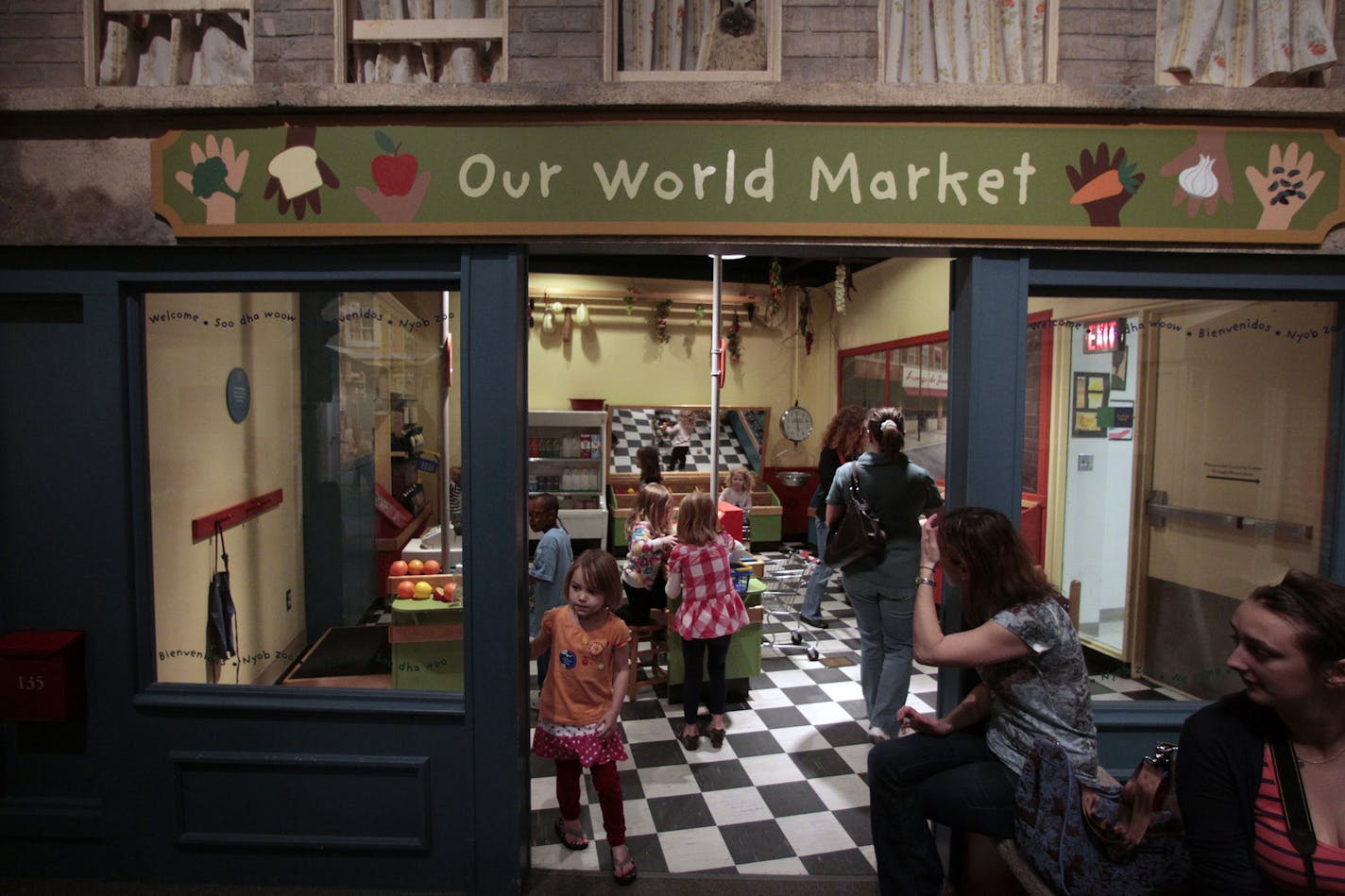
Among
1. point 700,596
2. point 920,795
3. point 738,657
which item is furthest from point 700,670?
point 920,795

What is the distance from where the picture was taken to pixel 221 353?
2.93 m

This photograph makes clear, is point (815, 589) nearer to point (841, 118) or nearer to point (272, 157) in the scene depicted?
point (841, 118)

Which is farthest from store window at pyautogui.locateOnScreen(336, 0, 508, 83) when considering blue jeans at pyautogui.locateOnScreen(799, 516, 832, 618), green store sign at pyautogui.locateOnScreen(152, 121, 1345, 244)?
blue jeans at pyautogui.locateOnScreen(799, 516, 832, 618)

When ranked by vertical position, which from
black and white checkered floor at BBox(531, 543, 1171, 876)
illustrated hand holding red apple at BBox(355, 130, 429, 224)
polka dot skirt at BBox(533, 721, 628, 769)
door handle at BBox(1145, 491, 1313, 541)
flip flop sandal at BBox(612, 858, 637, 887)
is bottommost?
black and white checkered floor at BBox(531, 543, 1171, 876)

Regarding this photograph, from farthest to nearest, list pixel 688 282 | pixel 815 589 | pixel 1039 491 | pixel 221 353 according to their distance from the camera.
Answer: pixel 688 282, pixel 815 589, pixel 1039 491, pixel 221 353

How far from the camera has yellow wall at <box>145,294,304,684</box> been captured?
281cm

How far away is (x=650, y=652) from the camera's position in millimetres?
4645

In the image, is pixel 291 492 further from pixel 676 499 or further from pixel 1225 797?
pixel 676 499

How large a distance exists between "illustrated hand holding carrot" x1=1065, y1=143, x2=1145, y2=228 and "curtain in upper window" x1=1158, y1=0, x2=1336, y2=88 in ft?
1.60

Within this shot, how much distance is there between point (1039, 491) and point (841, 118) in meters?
3.00

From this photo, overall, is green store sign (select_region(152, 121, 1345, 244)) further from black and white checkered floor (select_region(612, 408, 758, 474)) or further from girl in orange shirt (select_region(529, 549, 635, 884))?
black and white checkered floor (select_region(612, 408, 758, 474))

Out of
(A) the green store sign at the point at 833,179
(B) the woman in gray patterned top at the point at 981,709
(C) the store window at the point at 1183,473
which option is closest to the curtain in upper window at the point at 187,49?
(A) the green store sign at the point at 833,179

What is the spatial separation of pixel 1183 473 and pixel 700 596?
243 cm

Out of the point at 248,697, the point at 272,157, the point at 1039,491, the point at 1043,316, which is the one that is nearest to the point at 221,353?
the point at 272,157
